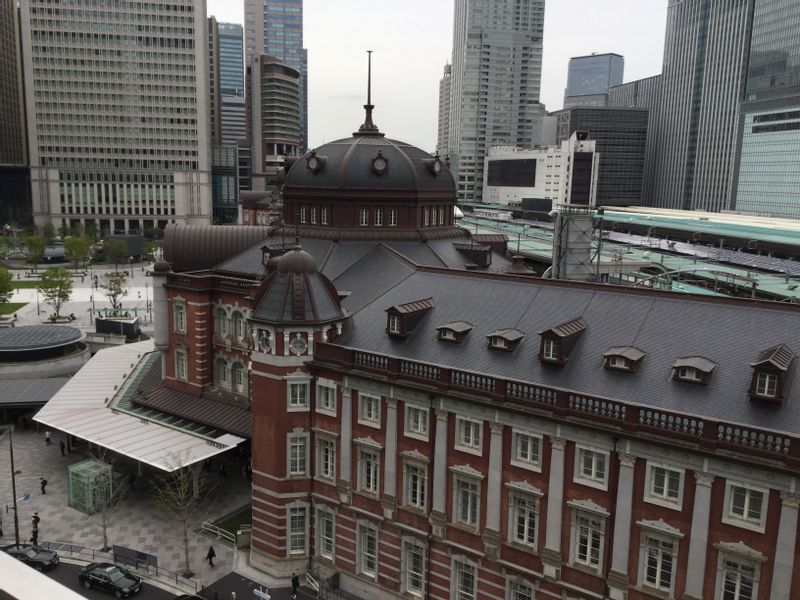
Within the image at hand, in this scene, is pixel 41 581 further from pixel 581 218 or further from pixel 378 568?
pixel 581 218

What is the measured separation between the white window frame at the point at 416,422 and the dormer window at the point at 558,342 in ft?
23.5

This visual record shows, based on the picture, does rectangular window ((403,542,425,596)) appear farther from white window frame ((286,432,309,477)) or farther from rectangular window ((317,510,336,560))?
white window frame ((286,432,309,477))

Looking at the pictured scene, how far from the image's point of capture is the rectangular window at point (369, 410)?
131 feet

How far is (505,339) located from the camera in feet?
122

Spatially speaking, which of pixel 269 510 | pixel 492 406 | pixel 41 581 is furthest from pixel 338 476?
pixel 41 581

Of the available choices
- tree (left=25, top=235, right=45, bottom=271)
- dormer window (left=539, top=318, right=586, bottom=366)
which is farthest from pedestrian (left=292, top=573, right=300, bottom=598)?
tree (left=25, top=235, right=45, bottom=271)

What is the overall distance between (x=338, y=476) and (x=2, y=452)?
122 ft

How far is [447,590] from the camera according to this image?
125ft

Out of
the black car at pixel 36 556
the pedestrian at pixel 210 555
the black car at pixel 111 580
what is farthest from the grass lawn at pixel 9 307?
the pedestrian at pixel 210 555

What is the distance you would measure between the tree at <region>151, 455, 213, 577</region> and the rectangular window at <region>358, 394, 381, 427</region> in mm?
13729

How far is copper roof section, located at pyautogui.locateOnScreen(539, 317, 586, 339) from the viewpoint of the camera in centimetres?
3498

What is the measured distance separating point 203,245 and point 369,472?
110ft

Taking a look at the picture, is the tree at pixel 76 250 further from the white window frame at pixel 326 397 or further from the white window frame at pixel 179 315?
the white window frame at pixel 326 397

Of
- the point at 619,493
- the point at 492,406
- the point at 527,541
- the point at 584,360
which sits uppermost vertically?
the point at 584,360
